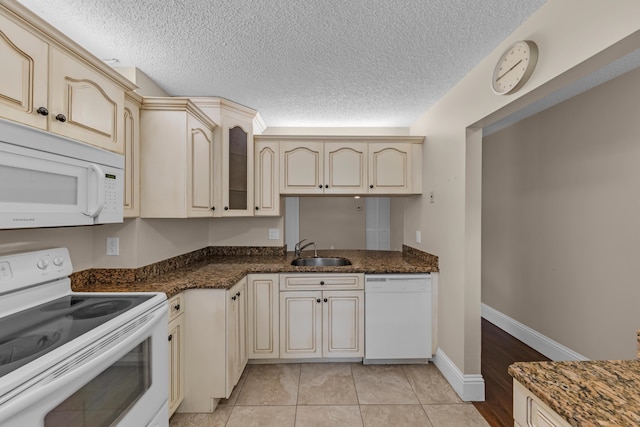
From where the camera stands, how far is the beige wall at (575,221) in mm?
2082

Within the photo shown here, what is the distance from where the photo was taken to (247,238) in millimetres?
3166

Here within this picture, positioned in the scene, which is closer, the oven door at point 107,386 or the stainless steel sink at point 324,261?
the oven door at point 107,386

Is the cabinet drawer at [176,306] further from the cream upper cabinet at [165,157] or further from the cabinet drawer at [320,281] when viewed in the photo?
the cabinet drawer at [320,281]

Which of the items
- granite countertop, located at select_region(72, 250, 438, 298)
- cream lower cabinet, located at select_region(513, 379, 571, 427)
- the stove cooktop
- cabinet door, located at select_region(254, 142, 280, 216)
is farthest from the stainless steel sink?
cream lower cabinet, located at select_region(513, 379, 571, 427)

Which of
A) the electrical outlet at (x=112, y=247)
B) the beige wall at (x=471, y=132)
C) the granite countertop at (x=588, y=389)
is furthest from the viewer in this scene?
the electrical outlet at (x=112, y=247)

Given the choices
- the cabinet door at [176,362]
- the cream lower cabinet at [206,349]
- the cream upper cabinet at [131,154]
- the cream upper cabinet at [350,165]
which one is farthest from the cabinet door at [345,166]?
the cabinet door at [176,362]

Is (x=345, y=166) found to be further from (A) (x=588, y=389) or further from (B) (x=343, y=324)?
(A) (x=588, y=389)

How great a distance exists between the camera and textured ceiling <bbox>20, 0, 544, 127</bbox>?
4.77ft

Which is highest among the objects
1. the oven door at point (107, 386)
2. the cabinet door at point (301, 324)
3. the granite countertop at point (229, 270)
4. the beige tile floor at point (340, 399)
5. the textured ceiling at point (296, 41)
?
the textured ceiling at point (296, 41)

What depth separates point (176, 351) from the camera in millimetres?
1860

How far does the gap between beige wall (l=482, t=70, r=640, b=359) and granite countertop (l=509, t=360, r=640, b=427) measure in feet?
5.40

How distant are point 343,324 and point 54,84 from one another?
244 centimetres

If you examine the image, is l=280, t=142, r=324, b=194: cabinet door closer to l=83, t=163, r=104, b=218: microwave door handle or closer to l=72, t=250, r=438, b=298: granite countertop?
l=72, t=250, r=438, b=298: granite countertop

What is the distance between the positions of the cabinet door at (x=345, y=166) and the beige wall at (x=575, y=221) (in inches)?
65.0
